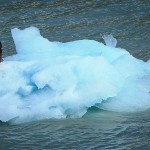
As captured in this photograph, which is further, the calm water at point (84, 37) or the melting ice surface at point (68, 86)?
the melting ice surface at point (68, 86)

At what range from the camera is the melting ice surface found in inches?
222

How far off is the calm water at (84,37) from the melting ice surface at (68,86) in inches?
4.8

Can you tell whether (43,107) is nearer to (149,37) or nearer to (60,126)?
(60,126)

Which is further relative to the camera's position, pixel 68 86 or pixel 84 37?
pixel 84 37

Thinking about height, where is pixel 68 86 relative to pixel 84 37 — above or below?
below

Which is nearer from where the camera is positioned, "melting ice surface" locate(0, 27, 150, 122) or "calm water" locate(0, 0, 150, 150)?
"calm water" locate(0, 0, 150, 150)

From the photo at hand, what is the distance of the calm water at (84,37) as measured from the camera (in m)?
5.26

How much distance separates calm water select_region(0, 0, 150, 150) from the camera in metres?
5.26

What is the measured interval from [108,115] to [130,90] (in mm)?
411

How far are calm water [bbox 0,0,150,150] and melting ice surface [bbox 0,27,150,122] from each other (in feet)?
0.40

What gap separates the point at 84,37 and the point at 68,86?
144 inches

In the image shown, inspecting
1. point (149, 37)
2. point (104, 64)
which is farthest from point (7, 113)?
point (149, 37)

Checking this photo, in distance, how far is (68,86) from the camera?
18.9 ft

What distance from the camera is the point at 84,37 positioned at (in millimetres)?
9305
